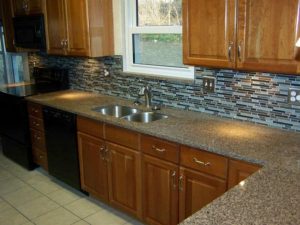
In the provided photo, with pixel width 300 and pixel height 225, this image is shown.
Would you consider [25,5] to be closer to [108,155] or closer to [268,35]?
[108,155]

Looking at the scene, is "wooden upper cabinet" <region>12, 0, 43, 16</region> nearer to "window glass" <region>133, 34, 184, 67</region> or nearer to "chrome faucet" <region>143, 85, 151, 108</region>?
"window glass" <region>133, 34, 184, 67</region>

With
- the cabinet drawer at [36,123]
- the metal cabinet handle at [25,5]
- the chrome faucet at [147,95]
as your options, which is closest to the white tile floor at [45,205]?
the cabinet drawer at [36,123]

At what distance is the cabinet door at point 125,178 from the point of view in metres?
2.57

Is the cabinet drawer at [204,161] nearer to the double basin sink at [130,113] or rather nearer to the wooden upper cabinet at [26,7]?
the double basin sink at [130,113]

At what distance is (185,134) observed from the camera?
225 cm

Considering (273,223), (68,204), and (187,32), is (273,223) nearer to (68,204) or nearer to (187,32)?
(187,32)

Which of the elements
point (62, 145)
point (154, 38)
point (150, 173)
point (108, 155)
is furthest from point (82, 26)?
point (150, 173)

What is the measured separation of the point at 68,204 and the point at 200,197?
1473mm

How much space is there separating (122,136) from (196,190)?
0.74m

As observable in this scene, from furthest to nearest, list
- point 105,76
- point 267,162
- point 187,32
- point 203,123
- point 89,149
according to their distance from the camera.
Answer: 1. point 105,76
2. point 89,149
3. point 203,123
4. point 187,32
5. point 267,162

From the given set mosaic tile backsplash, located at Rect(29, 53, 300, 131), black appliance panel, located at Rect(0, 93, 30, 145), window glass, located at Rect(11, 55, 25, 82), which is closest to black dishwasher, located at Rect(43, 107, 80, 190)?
black appliance panel, located at Rect(0, 93, 30, 145)

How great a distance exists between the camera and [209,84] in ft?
8.71

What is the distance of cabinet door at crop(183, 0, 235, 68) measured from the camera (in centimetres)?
207

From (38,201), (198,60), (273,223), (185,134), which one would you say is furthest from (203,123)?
(38,201)
